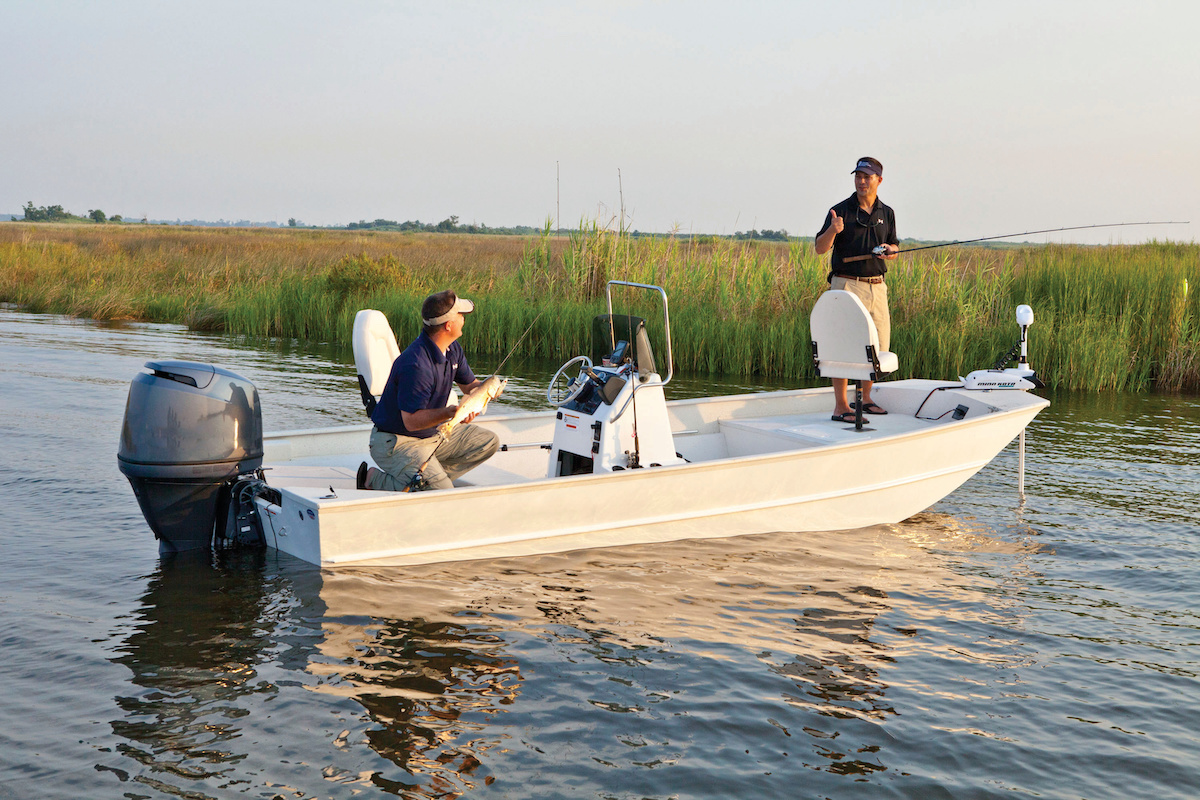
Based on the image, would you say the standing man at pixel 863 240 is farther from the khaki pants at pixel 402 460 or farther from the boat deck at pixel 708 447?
the khaki pants at pixel 402 460

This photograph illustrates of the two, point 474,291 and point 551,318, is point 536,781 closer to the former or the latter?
point 551,318

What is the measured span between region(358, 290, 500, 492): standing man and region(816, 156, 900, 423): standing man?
124 inches

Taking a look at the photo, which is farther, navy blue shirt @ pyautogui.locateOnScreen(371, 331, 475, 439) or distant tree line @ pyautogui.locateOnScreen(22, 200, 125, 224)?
distant tree line @ pyautogui.locateOnScreen(22, 200, 125, 224)

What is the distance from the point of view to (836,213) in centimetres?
750

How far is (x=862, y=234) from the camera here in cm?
748

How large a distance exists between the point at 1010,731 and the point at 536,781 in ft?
6.11

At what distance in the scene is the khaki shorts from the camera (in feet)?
24.8

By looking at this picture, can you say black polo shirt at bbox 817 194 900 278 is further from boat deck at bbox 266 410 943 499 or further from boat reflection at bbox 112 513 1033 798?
boat reflection at bbox 112 513 1033 798

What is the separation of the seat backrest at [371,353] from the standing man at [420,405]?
0.26 meters

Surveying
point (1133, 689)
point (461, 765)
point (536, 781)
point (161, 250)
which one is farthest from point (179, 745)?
point (161, 250)

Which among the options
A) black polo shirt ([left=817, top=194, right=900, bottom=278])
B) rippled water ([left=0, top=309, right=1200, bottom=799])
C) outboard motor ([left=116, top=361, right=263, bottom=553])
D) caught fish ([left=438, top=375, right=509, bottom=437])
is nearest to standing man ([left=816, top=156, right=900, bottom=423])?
black polo shirt ([left=817, top=194, right=900, bottom=278])

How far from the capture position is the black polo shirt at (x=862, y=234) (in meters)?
7.49

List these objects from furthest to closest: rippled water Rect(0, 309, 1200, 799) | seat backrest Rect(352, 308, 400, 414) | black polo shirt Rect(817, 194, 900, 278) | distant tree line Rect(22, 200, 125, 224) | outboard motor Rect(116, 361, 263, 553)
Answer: distant tree line Rect(22, 200, 125, 224)
black polo shirt Rect(817, 194, 900, 278)
seat backrest Rect(352, 308, 400, 414)
outboard motor Rect(116, 361, 263, 553)
rippled water Rect(0, 309, 1200, 799)

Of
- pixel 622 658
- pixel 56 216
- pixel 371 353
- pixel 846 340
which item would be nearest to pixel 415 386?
pixel 371 353
